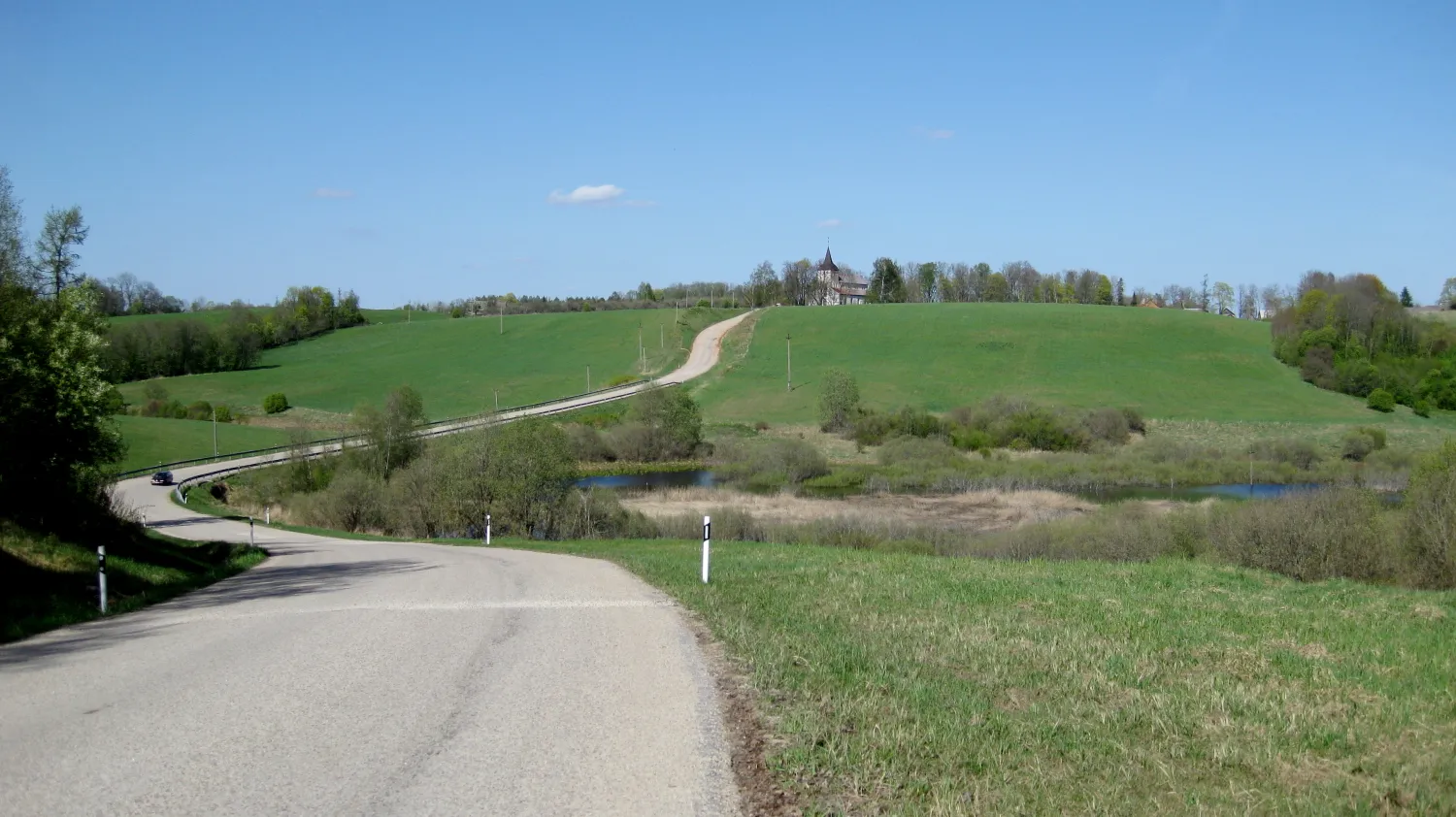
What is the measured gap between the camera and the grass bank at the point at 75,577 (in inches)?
506

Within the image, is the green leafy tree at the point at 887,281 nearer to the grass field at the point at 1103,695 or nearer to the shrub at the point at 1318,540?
the shrub at the point at 1318,540

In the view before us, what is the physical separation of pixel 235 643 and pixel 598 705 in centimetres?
503

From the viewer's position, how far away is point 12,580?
14.5m

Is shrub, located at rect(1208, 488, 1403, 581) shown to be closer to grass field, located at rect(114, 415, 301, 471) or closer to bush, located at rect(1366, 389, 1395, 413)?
bush, located at rect(1366, 389, 1395, 413)

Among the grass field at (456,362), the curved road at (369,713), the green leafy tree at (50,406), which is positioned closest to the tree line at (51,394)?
the green leafy tree at (50,406)

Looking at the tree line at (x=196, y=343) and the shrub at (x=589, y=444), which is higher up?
the tree line at (x=196, y=343)

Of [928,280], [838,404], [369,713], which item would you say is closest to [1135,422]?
Answer: [838,404]

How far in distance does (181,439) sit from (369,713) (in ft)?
268

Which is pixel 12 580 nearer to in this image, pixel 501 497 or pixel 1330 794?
pixel 1330 794

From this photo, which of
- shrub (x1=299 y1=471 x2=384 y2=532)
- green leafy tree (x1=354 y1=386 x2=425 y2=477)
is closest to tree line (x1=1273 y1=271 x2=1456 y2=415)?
green leafy tree (x1=354 y1=386 x2=425 y2=477)

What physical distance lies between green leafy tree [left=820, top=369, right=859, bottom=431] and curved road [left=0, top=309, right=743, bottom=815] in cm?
6844

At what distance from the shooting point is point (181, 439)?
7919 cm

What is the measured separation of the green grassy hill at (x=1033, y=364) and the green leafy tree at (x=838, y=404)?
218 centimetres

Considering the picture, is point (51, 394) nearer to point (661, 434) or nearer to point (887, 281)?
point (661, 434)
